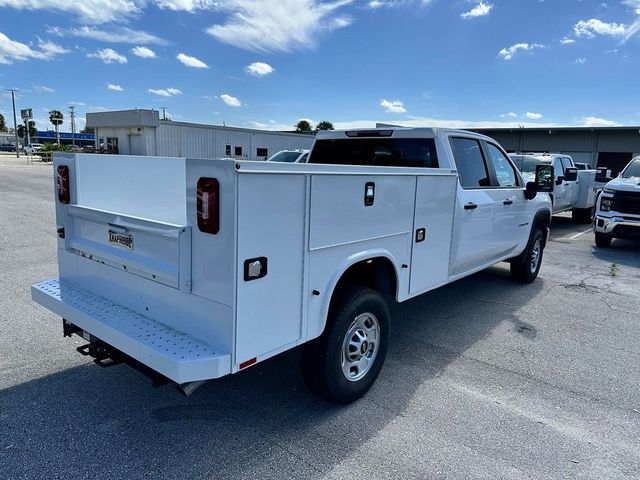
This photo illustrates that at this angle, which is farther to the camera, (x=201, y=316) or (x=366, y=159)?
(x=366, y=159)

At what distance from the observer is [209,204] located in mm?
2514

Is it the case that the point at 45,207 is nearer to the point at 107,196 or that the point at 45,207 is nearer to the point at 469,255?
the point at 107,196

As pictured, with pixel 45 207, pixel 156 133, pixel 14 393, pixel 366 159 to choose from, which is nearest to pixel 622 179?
pixel 366 159

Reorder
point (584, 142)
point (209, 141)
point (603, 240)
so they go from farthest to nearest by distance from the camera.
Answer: point (209, 141), point (584, 142), point (603, 240)

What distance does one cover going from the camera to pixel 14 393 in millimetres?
3520

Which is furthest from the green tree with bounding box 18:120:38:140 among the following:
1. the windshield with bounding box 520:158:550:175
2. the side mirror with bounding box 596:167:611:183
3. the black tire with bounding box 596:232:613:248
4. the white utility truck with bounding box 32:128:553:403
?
the white utility truck with bounding box 32:128:553:403

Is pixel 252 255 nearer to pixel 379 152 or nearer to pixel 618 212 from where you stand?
pixel 379 152

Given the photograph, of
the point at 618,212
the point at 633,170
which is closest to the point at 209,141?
the point at 633,170

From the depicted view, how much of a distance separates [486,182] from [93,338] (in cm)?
423

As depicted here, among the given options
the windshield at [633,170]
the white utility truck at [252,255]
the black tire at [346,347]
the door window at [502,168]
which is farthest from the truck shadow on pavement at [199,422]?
the windshield at [633,170]

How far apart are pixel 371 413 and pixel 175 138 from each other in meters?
35.9

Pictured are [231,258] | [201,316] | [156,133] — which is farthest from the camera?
[156,133]

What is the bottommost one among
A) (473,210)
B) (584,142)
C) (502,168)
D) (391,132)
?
(473,210)

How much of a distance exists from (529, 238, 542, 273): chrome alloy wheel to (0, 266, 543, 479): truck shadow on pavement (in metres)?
3.19
